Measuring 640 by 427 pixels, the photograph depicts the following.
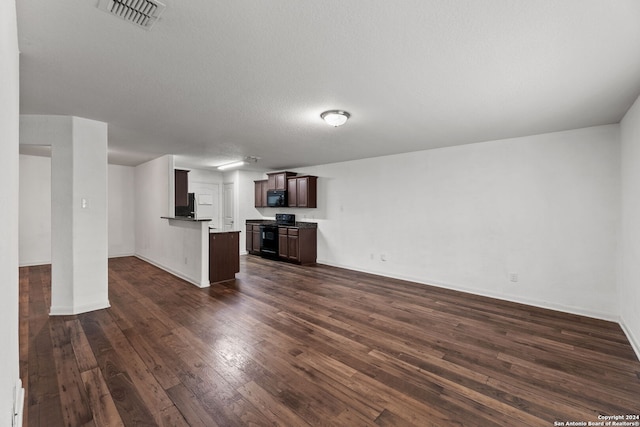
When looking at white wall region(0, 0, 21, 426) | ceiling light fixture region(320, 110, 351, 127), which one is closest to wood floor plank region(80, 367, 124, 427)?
white wall region(0, 0, 21, 426)

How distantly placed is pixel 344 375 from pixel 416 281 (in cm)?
326

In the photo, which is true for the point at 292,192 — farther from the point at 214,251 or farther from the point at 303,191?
the point at 214,251

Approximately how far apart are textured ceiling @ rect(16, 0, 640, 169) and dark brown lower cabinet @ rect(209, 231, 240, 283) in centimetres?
207

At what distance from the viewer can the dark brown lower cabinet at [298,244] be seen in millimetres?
6488

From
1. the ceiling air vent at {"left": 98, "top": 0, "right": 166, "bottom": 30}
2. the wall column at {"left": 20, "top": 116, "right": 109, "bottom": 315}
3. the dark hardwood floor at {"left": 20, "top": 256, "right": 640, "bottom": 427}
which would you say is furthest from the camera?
the wall column at {"left": 20, "top": 116, "right": 109, "bottom": 315}

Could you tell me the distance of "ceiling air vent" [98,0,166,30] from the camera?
1.48 metres

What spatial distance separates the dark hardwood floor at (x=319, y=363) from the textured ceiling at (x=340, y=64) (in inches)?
94.8

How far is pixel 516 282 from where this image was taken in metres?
4.05

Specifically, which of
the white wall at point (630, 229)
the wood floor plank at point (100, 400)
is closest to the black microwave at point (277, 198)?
the wood floor plank at point (100, 400)

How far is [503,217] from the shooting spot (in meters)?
4.17

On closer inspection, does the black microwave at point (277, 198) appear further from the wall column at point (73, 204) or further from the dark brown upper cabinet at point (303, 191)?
the wall column at point (73, 204)

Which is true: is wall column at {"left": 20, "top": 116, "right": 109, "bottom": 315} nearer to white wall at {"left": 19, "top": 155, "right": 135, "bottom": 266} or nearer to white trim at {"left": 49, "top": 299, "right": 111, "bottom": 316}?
white trim at {"left": 49, "top": 299, "right": 111, "bottom": 316}

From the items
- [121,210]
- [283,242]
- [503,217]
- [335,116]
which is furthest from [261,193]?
[503,217]

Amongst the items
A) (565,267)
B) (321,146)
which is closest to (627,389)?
(565,267)
